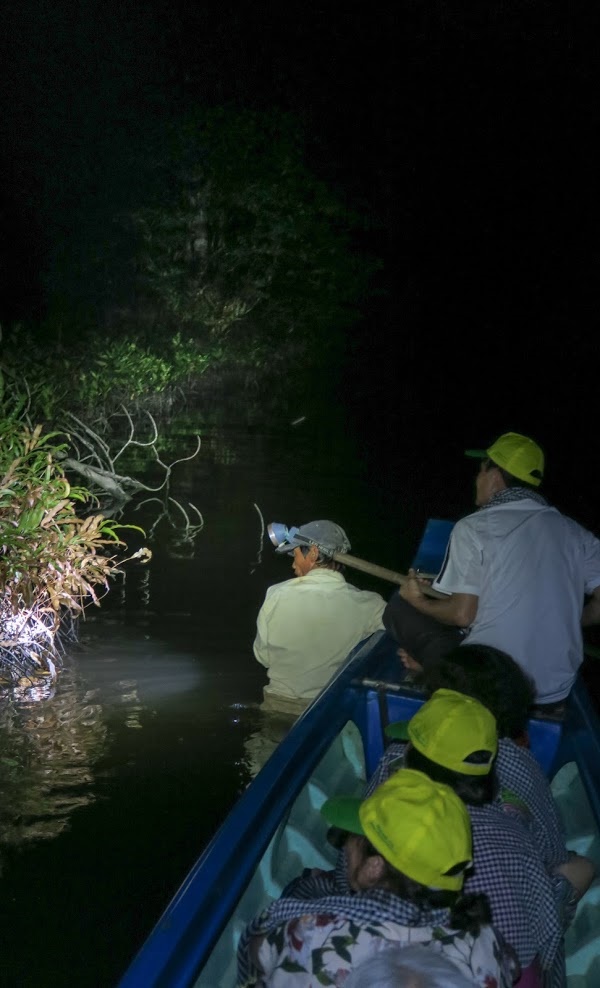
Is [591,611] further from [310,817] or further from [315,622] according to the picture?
[315,622]

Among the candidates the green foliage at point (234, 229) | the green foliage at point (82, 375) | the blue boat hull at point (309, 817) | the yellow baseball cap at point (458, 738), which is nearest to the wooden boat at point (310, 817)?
the blue boat hull at point (309, 817)

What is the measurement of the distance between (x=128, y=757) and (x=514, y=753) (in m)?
2.35

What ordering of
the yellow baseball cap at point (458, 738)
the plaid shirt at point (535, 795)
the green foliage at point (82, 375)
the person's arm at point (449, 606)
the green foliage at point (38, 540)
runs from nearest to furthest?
the yellow baseball cap at point (458, 738) < the plaid shirt at point (535, 795) < the person's arm at point (449, 606) < the green foliage at point (38, 540) < the green foliage at point (82, 375)

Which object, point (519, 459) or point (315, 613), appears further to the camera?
point (315, 613)

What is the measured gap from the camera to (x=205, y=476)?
13.1 m

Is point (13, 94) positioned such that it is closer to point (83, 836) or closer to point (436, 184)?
point (83, 836)

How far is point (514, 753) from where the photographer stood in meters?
3.17

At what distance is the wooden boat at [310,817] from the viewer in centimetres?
244

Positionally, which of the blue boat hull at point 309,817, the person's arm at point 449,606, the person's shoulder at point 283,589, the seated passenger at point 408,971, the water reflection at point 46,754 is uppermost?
the person's arm at point 449,606

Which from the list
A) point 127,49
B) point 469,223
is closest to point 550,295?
point 469,223

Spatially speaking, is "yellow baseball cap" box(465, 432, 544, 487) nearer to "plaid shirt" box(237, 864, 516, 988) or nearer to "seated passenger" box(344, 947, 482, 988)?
"plaid shirt" box(237, 864, 516, 988)

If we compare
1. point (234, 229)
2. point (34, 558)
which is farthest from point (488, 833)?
point (234, 229)

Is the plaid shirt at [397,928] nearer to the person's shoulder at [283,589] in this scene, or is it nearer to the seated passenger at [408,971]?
the seated passenger at [408,971]

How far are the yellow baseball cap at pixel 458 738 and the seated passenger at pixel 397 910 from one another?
1.02 feet
